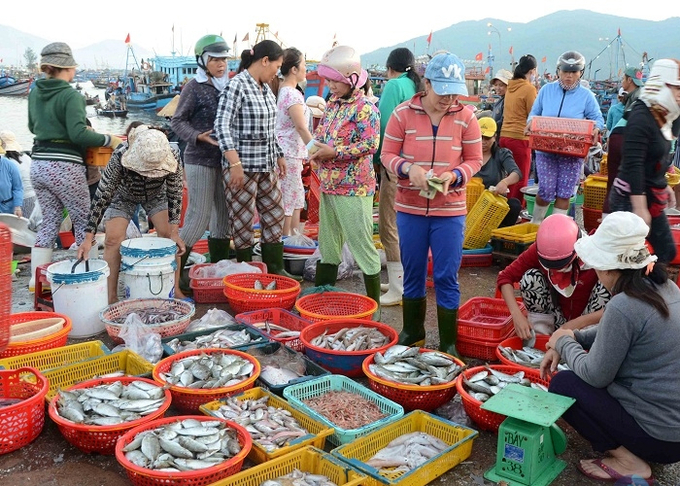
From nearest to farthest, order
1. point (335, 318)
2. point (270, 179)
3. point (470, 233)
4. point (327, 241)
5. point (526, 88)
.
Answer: point (335, 318) < point (327, 241) < point (270, 179) < point (470, 233) < point (526, 88)

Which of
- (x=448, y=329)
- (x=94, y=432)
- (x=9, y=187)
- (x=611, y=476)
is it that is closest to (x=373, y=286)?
(x=448, y=329)

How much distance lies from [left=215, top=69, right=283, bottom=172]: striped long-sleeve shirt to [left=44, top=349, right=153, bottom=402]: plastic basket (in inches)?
81.2

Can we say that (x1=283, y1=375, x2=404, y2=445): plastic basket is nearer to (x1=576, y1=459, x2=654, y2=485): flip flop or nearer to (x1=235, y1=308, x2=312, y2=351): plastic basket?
(x1=235, y1=308, x2=312, y2=351): plastic basket

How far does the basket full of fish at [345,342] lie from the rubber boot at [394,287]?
1096 millimetres

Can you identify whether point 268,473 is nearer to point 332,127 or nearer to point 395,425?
point 395,425

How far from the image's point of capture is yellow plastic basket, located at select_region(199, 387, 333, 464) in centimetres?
305

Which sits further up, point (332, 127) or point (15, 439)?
point (332, 127)

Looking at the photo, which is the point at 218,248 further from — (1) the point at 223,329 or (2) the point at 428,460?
(2) the point at 428,460

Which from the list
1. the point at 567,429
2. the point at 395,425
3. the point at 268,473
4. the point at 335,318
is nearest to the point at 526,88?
the point at 335,318

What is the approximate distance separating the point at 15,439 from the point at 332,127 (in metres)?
3.11

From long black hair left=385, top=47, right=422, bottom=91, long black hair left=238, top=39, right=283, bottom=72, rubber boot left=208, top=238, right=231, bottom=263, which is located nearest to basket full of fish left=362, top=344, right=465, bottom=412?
rubber boot left=208, top=238, right=231, bottom=263

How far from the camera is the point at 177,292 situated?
220 inches

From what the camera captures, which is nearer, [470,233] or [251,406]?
[251,406]

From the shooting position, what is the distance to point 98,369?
13.1 ft
